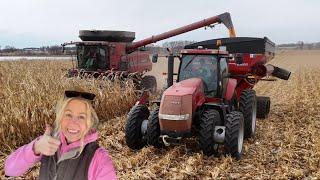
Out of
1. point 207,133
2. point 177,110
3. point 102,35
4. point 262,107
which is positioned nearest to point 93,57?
point 102,35

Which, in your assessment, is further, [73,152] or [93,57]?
[93,57]

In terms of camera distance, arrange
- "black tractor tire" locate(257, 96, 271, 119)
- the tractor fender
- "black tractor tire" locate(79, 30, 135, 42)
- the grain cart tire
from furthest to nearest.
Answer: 1. "black tractor tire" locate(79, 30, 135, 42)
2. "black tractor tire" locate(257, 96, 271, 119)
3. the tractor fender
4. the grain cart tire

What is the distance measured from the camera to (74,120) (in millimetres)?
2506

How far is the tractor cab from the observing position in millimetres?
8242

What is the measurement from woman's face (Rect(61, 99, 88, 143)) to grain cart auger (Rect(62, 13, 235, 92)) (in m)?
11.3

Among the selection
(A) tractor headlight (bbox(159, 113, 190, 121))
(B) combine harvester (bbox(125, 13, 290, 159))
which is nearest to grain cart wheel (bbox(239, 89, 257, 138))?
(B) combine harvester (bbox(125, 13, 290, 159))

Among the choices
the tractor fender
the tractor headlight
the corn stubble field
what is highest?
the tractor fender

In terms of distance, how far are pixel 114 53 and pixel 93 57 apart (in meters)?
0.73

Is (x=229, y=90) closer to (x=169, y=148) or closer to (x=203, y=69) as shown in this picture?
(x=203, y=69)

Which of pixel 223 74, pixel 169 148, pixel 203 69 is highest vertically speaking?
pixel 203 69

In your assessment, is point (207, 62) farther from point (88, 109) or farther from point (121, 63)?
point (121, 63)

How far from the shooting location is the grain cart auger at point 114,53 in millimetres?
14710

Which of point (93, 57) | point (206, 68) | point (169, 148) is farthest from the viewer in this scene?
point (93, 57)

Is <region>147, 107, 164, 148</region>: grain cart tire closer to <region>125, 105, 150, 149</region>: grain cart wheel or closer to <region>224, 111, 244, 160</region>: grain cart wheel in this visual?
<region>125, 105, 150, 149</region>: grain cart wheel
